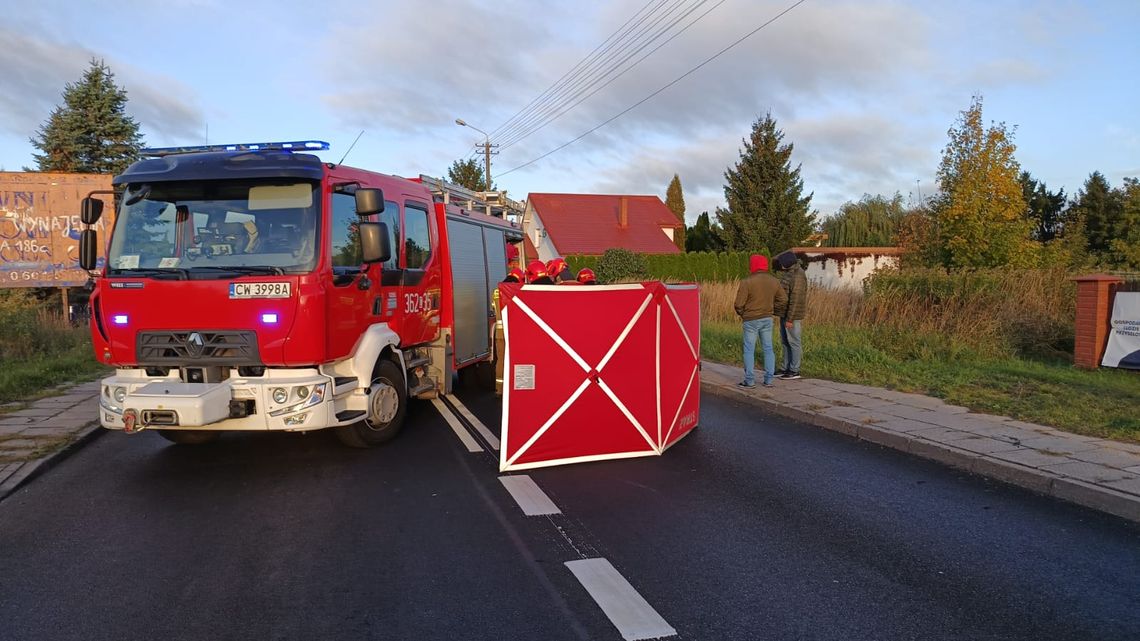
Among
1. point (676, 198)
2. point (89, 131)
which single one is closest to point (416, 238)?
point (89, 131)

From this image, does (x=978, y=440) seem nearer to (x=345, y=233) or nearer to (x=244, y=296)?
(x=345, y=233)

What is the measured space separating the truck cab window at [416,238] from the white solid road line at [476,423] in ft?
6.01

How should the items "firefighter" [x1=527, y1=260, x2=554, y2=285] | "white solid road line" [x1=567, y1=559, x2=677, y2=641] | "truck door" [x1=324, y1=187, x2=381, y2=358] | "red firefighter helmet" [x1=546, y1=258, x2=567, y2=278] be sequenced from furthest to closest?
"red firefighter helmet" [x1=546, y1=258, x2=567, y2=278] → "firefighter" [x1=527, y1=260, x2=554, y2=285] → "truck door" [x1=324, y1=187, x2=381, y2=358] → "white solid road line" [x1=567, y1=559, x2=677, y2=641]

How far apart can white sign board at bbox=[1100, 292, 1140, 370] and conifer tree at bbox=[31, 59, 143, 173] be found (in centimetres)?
2565

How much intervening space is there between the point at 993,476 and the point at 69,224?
19.6 m

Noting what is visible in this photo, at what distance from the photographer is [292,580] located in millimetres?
4129

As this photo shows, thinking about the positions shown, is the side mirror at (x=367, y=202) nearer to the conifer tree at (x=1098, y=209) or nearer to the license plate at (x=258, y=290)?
the license plate at (x=258, y=290)

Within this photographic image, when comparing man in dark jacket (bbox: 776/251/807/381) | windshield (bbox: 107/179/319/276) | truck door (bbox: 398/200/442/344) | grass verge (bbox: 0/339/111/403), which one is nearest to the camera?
windshield (bbox: 107/179/319/276)

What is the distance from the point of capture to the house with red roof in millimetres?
52219

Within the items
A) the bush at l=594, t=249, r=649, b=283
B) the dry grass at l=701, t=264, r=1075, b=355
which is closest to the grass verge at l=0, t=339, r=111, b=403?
the dry grass at l=701, t=264, r=1075, b=355

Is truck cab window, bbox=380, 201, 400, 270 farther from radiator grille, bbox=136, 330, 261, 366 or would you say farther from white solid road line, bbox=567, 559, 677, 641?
white solid road line, bbox=567, 559, 677, 641

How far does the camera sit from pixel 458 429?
26.8 ft

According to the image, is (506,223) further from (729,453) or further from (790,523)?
(790,523)

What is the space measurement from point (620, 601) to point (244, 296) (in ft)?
12.9
